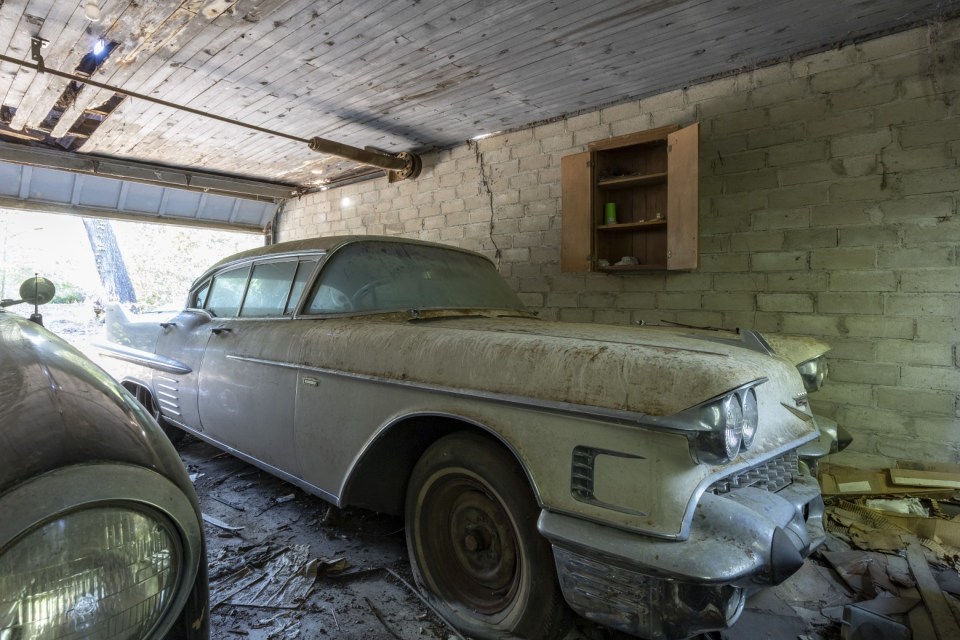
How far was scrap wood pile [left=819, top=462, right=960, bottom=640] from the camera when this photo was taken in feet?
6.27

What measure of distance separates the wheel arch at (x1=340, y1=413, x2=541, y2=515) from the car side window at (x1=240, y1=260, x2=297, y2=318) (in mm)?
1192

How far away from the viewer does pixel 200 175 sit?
725 centimetres

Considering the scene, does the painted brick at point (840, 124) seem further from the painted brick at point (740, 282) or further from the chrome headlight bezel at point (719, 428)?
the chrome headlight bezel at point (719, 428)

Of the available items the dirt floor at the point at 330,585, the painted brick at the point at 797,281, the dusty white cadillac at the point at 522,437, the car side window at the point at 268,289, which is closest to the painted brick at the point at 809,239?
the painted brick at the point at 797,281

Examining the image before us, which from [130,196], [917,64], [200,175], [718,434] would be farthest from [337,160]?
[718,434]

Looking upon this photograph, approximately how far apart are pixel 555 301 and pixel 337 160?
3.83m

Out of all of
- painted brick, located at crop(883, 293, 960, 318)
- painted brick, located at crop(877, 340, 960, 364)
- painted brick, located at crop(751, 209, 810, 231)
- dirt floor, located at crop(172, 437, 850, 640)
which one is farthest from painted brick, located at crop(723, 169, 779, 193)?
dirt floor, located at crop(172, 437, 850, 640)

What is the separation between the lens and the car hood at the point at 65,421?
2.52 ft

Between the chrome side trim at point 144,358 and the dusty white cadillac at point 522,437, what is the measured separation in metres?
0.47

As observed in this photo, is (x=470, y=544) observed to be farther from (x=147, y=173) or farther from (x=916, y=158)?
(x=147, y=173)

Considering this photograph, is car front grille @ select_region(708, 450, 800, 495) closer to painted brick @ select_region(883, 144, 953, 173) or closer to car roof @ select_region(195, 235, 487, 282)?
car roof @ select_region(195, 235, 487, 282)

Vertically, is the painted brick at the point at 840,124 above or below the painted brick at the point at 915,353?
above

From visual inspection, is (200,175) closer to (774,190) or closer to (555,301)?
(555,301)

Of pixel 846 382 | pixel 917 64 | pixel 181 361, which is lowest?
pixel 846 382
